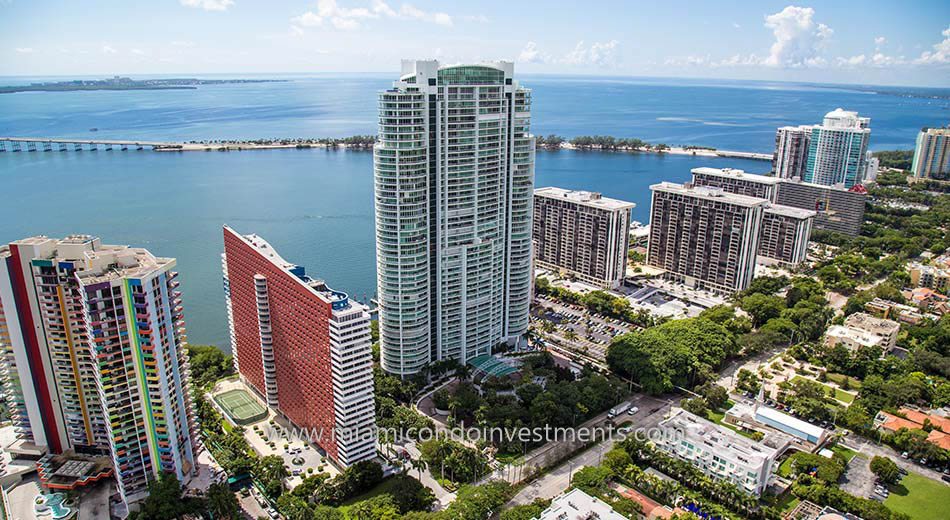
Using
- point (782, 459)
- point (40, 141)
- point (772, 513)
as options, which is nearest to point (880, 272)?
point (782, 459)

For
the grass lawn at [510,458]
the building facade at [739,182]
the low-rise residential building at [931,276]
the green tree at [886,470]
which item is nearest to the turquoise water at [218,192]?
the building facade at [739,182]

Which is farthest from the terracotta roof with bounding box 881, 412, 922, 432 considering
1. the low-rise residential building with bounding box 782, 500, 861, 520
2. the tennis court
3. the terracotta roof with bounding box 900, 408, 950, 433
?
the tennis court

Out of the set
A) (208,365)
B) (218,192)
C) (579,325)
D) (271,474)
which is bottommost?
(579,325)

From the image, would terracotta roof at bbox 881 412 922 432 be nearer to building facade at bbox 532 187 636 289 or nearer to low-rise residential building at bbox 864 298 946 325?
low-rise residential building at bbox 864 298 946 325

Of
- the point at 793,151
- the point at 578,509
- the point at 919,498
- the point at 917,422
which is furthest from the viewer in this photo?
the point at 793,151

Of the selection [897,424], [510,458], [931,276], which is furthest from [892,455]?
[931,276]

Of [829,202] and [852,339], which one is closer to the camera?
[852,339]

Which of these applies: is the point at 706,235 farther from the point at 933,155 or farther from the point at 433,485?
the point at 933,155

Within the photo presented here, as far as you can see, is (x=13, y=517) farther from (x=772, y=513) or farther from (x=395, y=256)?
(x=772, y=513)
